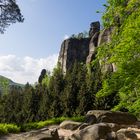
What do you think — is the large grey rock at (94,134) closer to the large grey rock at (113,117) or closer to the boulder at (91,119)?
the boulder at (91,119)

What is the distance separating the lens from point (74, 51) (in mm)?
98438

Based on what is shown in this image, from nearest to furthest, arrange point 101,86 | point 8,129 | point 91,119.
→ 1. point 8,129
2. point 91,119
3. point 101,86

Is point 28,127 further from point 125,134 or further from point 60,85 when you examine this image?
point 60,85

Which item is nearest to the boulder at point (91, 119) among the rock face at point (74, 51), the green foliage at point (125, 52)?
the green foliage at point (125, 52)

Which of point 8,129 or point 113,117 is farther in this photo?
point 113,117

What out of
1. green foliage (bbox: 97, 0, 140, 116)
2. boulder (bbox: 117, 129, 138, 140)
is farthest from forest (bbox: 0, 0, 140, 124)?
boulder (bbox: 117, 129, 138, 140)

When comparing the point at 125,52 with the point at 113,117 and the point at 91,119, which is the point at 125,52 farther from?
the point at 113,117

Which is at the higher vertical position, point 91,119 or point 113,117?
point 113,117

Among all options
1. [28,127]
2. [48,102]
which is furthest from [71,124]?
[48,102]

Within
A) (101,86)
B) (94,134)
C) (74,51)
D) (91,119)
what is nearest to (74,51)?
(74,51)

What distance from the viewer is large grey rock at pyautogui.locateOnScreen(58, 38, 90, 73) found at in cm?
9756

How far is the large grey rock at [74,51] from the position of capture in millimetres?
97562

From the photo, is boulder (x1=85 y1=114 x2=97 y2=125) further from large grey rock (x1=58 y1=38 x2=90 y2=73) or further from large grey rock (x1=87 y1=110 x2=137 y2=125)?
large grey rock (x1=58 y1=38 x2=90 y2=73)

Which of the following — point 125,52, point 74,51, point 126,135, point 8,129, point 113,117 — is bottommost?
point 126,135
